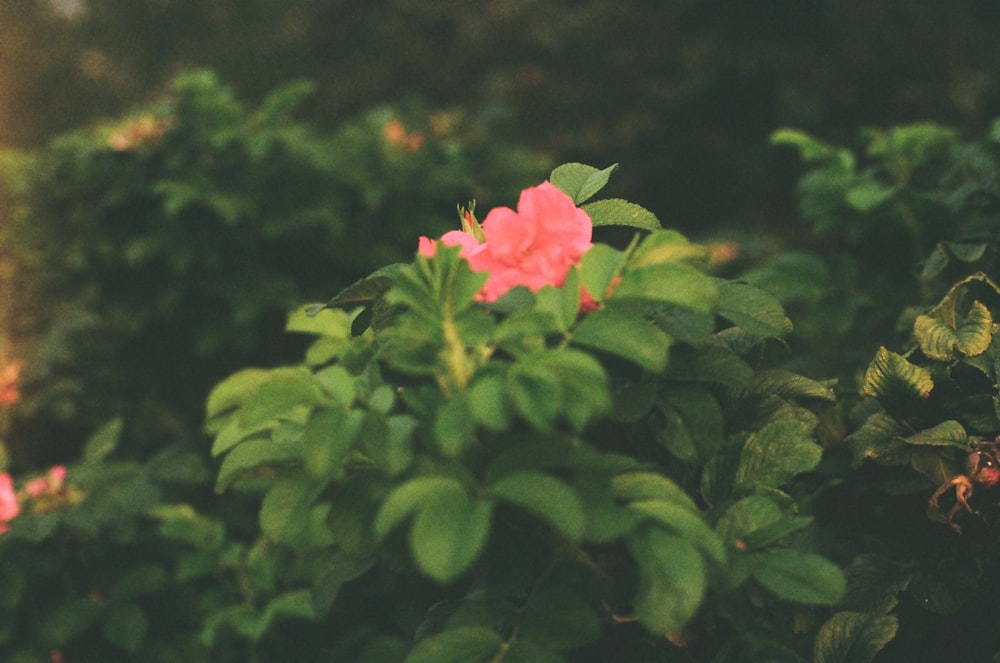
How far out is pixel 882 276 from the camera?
83.0 inches

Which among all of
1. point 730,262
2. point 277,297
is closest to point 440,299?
point 277,297

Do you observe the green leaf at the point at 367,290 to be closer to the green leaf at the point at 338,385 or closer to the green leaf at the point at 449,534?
the green leaf at the point at 338,385

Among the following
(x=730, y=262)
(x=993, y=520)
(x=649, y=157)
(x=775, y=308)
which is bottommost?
(x=993, y=520)

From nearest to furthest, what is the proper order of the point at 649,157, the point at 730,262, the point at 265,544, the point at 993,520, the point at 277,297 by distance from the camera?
the point at 993,520 → the point at 265,544 → the point at 277,297 → the point at 730,262 → the point at 649,157

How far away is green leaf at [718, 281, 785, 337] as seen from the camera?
3.48 feet

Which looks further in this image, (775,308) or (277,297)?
(277,297)

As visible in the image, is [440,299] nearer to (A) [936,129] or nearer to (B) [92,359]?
(A) [936,129]

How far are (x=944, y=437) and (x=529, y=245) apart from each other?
0.61 metres

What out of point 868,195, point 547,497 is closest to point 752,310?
point 547,497

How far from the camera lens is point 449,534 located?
0.82 metres

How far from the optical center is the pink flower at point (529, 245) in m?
1.06

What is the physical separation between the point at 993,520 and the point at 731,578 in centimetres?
51

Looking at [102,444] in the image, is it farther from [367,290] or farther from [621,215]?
[621,215]

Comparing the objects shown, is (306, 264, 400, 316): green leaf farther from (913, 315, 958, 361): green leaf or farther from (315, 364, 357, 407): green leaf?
(913, 315, 958, 361): green leaf
